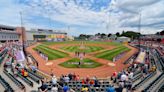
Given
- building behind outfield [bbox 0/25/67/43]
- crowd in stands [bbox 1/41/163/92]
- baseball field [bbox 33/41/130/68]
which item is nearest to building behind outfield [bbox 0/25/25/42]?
building behind outfield [bbox 0/25/67/43]

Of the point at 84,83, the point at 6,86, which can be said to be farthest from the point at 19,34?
the point at 84,83

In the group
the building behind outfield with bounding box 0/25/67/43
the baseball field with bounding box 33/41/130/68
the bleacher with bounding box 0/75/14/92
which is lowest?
the baseball field with bounding box 33/41/130/68

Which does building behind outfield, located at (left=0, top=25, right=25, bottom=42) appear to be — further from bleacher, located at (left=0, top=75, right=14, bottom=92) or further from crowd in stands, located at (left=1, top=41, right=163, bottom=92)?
bleacher, located at (left=0, top=75, right=14, bottom=92)

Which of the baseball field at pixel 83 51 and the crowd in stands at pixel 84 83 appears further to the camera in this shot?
the baseball field at pixel 83 51

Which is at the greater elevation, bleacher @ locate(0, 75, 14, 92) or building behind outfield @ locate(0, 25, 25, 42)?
building behind outfield @ locate(0, 25, 25, 42)

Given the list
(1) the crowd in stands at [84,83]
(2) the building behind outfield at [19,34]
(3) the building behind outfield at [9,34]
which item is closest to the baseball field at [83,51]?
(1) the crowd in stands at [84,83]

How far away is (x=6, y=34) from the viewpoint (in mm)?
67250

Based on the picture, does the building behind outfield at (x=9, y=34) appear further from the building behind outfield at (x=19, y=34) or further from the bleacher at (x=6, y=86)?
the bleacher at (x=6, y=86)

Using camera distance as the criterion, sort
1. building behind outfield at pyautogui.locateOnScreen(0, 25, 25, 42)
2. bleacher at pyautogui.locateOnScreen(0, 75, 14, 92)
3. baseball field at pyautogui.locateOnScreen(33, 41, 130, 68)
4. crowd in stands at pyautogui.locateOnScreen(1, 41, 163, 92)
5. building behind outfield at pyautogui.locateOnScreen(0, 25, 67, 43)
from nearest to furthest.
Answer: bleacher at pyautogui.locateOnScreen(0, 75, 14, 92) < crowd in stands at pyautogui.locateOnScreen(1, 41, 163, 92) < baseball field at pyautogui.locateOnScreen(33, 41, 130, 68) < building behind outfield at pyautogui.locateOnScreen(0, 25, 25, 42) < building behind outfield at pyautogui.locateOnScreen(0, 25, 67, 43)

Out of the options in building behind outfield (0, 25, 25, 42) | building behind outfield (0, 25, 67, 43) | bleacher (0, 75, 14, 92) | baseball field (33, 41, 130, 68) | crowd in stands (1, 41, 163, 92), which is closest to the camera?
bleacher (0, 75, 14, 92)

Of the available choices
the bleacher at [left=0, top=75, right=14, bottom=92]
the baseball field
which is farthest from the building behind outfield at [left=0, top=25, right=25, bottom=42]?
the bleacher at [left=0, top=75, right=14, bottom=92]

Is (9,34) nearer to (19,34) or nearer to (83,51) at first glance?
(19,34)

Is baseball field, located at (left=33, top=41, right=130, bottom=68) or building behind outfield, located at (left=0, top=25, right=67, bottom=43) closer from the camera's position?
baseball field, located at (left=33, top=41, right=130, bottom=68)

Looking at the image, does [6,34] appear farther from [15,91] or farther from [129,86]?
[129,86]
